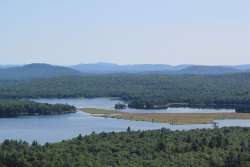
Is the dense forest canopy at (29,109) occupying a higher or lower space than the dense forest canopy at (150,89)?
lower

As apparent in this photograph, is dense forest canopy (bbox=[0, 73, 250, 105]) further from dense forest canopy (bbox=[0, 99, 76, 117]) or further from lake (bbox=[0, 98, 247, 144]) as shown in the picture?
lake (bbox=[0, 98, 247, 144])

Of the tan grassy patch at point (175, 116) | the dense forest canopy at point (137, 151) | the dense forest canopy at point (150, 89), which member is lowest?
the dense forest canopy at point (137, 151)

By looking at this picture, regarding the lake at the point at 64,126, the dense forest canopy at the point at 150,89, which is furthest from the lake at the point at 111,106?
the lake at the point at 64,126

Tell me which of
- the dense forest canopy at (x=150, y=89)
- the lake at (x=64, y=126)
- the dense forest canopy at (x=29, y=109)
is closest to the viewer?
the lake at (x=64, y=126)

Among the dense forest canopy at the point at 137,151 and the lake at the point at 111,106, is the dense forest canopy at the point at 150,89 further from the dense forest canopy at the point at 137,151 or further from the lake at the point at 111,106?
the dense forest canopy at the point at 137,151

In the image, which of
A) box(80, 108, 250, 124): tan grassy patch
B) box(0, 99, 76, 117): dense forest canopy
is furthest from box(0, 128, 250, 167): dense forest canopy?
box(0, 99, 76, 117): dense forest canopy

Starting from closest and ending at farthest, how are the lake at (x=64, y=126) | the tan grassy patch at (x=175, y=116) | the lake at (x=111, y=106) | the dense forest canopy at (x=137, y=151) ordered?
1. the dense forest canopy at (x=137, y=151)
2. the lake at (x=64, y=126)
3. the tan grassy patch at (x=175, y=116)
4. the lake at (x=111, y=106)

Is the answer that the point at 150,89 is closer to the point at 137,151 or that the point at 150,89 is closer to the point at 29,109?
the point at 29,109
